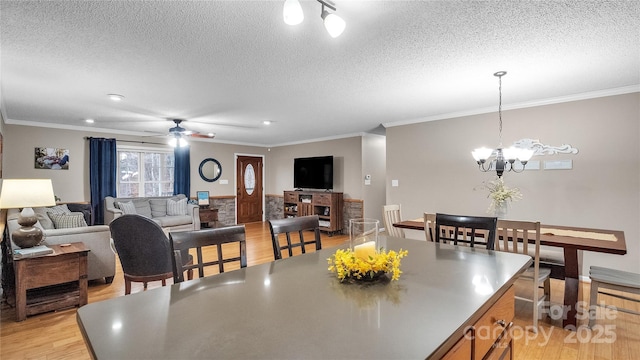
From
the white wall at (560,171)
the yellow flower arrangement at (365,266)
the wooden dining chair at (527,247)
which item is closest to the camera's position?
the yellow flower arrangement at (365,266)

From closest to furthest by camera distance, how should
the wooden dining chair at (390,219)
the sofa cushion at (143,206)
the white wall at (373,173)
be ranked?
the wooden dining chair at (390,219)
the sofa cushion at (143,206)
the white wall at (373,173)

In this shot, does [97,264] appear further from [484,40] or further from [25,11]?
[484,40]

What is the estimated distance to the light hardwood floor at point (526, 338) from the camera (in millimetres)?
2236

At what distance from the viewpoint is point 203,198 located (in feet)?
24.8

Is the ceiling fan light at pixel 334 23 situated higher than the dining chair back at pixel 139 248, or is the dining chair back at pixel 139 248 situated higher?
the ceiling fan light at pixel 334 23

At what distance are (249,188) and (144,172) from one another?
2719 millimetres

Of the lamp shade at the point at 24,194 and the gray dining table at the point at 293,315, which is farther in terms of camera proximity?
the lamp shade at the point at 24,194

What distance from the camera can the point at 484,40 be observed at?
2.34 m

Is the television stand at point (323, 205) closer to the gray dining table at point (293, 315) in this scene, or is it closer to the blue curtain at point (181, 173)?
the blue curtain at point (181, 173)

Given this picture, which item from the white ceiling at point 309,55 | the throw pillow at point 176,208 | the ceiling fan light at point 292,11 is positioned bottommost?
the throw pillow at point 176,208

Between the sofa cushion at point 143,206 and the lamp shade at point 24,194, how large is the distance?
143 inches

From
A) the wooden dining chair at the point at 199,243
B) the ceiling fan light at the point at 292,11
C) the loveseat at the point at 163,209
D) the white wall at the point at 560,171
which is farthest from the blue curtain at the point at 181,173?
the ceiling fan light at the point at 292,11

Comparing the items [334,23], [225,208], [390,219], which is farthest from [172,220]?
[334,23]

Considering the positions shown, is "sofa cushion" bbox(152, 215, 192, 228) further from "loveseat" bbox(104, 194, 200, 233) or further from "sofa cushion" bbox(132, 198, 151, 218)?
"sofa cushion" bbox(132, 198, 151, 218)
